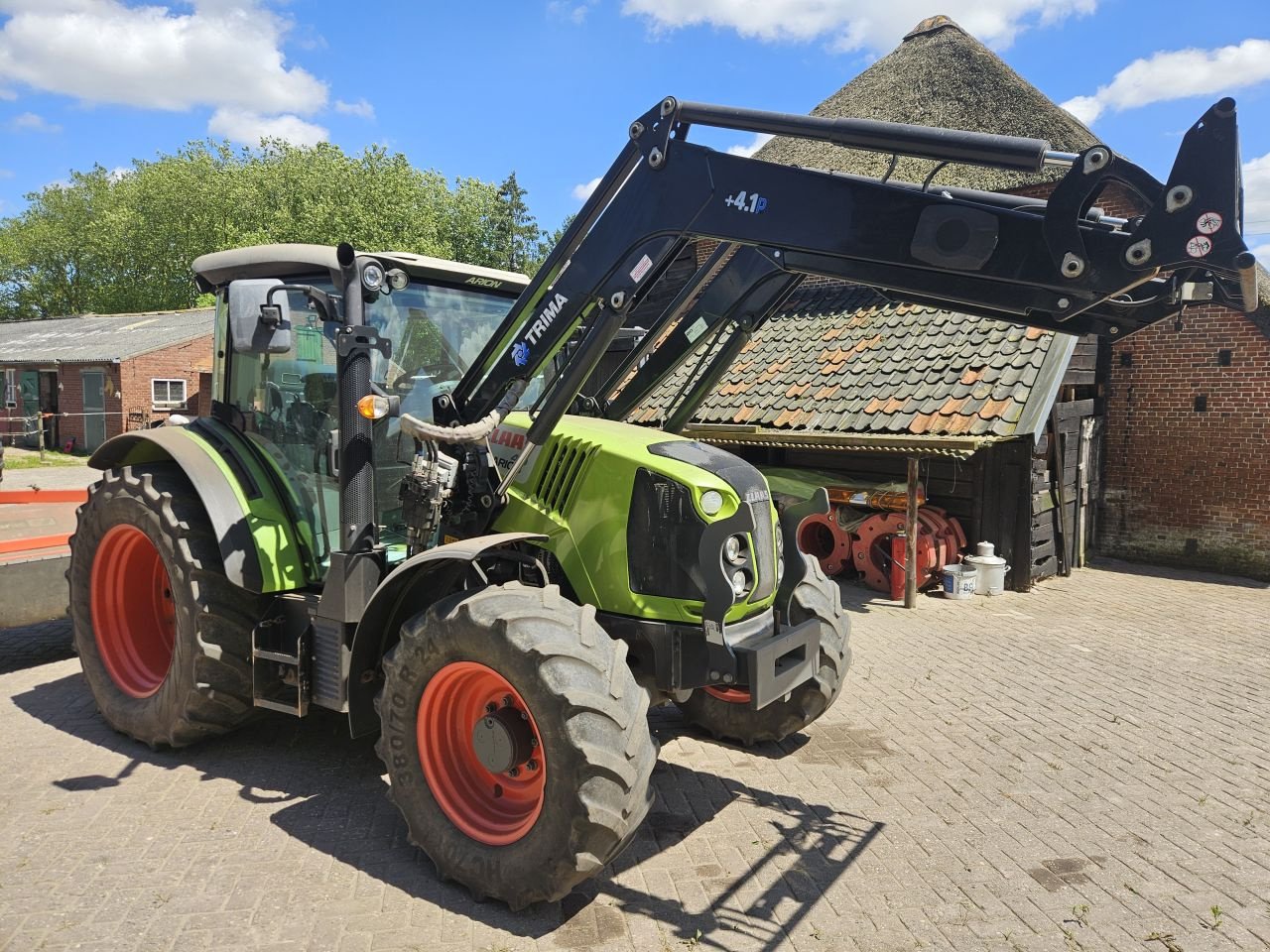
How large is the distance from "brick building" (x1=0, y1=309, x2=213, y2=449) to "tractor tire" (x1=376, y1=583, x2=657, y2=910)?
23068mm

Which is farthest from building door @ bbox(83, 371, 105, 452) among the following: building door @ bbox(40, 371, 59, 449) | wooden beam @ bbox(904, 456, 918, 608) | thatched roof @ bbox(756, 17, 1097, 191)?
wooden beam @ bbox(904, 456, 918, 608)

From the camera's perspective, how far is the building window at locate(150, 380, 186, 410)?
80.8 ft

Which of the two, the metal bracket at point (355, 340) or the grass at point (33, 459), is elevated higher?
the metal bracket at point (355, 340)

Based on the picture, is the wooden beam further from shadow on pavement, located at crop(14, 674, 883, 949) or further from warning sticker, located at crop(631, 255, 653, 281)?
warning sticker, located at crop(631, 255, 653, 281)

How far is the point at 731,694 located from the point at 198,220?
3977 centimetres

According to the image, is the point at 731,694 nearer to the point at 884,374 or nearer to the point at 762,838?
the point at 762,838

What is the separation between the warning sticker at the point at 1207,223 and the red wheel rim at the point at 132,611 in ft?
17.1

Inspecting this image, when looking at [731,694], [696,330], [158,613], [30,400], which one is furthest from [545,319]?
[30,400]

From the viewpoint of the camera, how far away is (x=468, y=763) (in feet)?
12.1

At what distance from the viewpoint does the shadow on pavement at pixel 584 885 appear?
10.7 feet

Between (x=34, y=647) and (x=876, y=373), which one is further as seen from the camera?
(x=876, y=373)

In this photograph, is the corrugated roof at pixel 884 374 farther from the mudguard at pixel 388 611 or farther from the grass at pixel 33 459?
the grass at pixel 33 459

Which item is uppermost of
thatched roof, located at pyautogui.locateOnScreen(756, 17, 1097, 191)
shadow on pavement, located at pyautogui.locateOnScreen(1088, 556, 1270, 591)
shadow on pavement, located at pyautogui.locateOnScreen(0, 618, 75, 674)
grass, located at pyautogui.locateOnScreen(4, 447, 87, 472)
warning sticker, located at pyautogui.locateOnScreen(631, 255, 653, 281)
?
thatched roof, located at pyautogui.locateOnScreen(756, 17, 1097, 191)

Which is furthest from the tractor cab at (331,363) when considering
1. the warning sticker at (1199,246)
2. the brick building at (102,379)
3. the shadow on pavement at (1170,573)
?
the brick building at (102,379)
